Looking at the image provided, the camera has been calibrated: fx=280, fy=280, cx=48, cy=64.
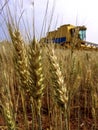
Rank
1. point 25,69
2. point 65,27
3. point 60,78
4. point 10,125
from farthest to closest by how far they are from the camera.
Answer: point 65,27 < point 25,69 < point 60,78 < point 10,125

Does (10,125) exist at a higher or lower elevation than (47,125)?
higher

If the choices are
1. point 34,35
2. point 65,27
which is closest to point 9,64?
point 34,35

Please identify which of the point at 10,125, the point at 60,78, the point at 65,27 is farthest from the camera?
the point at 65,27

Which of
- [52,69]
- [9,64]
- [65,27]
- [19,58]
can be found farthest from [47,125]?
[65,27]

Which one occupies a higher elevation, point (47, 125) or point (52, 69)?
point (52, 69)

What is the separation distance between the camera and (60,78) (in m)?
1.10

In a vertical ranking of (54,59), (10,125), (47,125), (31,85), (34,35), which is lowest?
(47,125)

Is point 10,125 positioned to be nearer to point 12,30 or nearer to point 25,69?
point 25,69

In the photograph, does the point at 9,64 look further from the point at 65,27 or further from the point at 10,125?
the point at 65,27

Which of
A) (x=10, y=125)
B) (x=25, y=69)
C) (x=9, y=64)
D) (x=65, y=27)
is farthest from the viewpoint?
(x=65, y=27)

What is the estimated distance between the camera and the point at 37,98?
1111mm

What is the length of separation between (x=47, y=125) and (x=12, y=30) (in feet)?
3.51

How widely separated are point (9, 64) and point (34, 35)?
0.96 m

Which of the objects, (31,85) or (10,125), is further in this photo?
(31,85)
